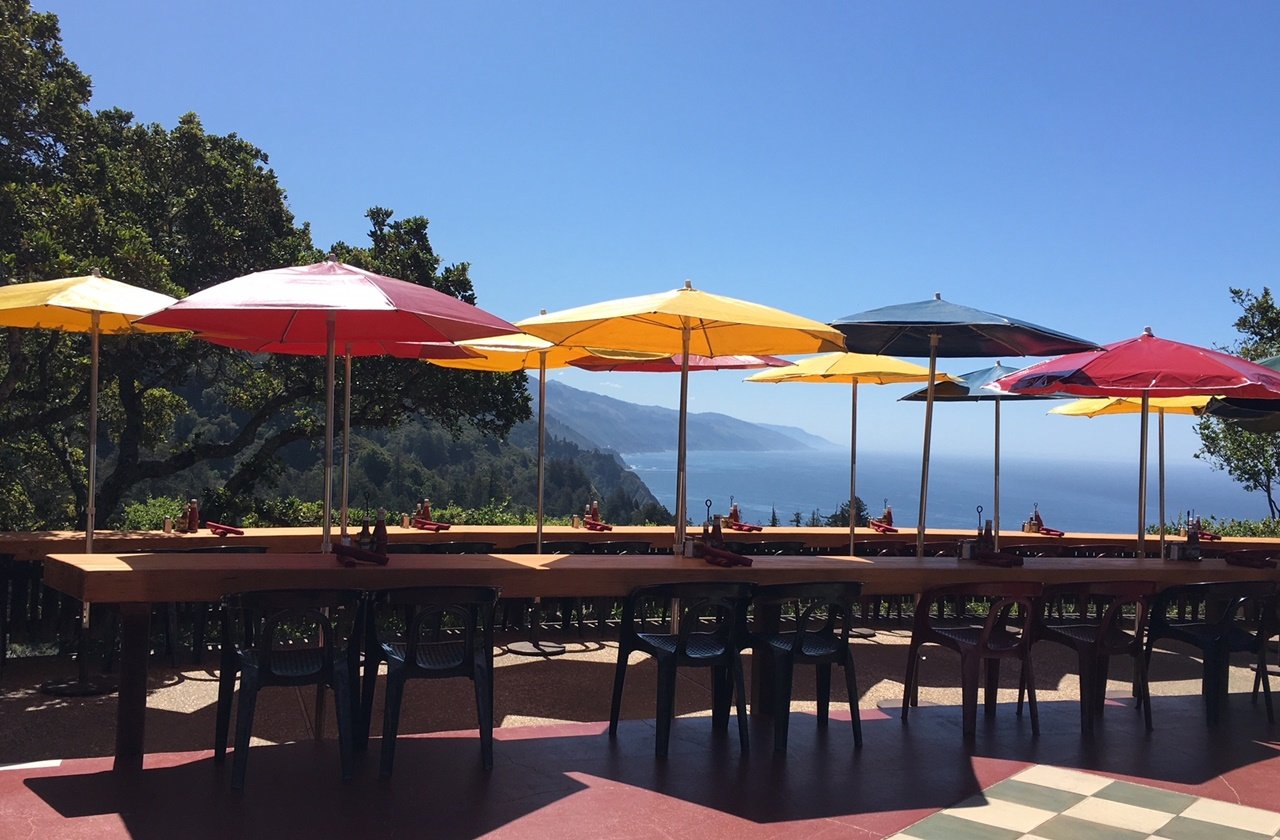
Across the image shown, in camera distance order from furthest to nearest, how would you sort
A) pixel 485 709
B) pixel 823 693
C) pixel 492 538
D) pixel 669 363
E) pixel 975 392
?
1. pixel 975 392
2. pixel 492 538
3. pixel 669 363
4. pixel 823 693
5. pixel 485 709

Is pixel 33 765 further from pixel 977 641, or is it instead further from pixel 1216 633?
pixel 1216 633

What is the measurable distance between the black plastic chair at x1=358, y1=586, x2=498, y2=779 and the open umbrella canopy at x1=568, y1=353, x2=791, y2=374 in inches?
152

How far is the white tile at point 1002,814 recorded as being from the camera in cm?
406

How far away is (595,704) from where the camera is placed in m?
6.09

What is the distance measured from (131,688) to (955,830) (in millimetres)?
3542

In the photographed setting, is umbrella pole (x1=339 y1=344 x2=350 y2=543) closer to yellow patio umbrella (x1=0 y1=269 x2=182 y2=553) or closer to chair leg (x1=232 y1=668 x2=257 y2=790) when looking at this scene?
yellow patio umbrella (x1=0 y1=269 x2=182 y2=553)

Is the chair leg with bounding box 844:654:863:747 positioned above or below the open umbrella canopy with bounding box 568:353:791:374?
below

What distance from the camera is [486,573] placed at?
505 centimetres

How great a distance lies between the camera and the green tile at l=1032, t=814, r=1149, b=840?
3939 mm

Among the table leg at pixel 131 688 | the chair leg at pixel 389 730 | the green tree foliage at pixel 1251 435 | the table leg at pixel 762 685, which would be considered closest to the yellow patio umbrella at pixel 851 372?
the table leg at pixel 762 685

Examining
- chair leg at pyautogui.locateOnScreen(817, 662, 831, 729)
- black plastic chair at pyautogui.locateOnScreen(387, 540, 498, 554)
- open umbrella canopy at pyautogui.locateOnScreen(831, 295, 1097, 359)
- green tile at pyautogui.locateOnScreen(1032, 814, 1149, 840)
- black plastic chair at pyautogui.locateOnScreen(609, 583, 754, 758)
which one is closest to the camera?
green tile at pyautogui.locateOnScreen(1032, 814, 1149, 840)

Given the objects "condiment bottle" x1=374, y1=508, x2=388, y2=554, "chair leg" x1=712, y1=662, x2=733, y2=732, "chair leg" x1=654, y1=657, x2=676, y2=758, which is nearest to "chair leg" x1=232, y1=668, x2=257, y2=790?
"condiment bottle" x1=374, y1=508, x2=388, y2=554

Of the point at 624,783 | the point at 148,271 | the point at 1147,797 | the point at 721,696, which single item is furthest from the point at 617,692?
the point at 148,271

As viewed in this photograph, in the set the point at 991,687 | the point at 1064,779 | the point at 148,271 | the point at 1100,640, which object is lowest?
the point at 1064,779
